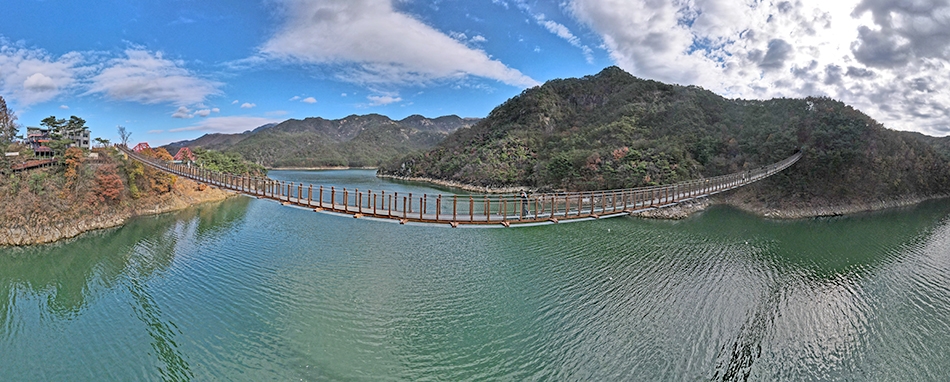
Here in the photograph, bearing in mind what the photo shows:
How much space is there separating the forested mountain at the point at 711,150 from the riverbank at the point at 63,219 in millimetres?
33209

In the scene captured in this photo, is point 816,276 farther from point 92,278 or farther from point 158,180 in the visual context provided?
point 158,180

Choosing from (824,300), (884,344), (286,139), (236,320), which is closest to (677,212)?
(824,300)

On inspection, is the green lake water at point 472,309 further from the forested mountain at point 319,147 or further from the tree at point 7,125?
the forested mountain at point 319,147

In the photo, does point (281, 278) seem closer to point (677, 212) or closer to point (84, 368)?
point (84, 368)

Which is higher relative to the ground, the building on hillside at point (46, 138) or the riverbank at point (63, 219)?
the building on hillside at point (46, 138)

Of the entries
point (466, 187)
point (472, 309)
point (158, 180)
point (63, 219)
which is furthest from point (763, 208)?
point (158, 180)

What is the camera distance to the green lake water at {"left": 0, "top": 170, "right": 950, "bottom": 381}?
27.3 ft

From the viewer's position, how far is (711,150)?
35.2m

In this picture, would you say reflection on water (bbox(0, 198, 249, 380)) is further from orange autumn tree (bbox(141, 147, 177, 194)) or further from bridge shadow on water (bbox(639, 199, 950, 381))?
bridge shadow on water (bbox(639, 199, 950, 381))

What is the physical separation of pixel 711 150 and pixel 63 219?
47.1 meters

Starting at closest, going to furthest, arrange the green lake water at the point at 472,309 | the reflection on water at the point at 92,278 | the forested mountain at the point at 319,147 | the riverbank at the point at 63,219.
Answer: the green lake water at the point at 472,309, the reflection on water at the point at 92,278, the riverbank at the point at 63,219, the forested mountain at the point at 319,147

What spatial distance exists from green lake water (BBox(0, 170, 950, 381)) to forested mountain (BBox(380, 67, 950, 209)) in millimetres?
10948

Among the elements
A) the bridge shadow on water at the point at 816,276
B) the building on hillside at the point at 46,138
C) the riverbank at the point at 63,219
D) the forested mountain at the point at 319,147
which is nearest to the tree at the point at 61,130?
the building on hillside at the point at 46,138

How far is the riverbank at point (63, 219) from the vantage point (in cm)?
1691
